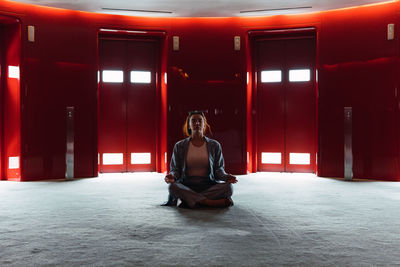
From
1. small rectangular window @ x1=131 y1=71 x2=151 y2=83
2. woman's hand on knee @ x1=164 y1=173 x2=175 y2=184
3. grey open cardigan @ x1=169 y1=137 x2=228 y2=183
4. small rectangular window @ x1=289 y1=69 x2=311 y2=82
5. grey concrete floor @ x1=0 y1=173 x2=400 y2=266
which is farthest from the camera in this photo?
small rectangular window @ x1=131 y1=71 x2=151 y2=83

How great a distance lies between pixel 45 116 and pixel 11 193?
7.28 feet

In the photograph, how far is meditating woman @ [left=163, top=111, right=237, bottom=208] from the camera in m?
5.06

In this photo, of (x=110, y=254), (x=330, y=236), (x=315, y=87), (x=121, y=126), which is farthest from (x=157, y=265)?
(x=315, y=87)

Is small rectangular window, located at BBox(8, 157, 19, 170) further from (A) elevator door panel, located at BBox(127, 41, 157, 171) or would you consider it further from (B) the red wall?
(A) elevator door panel, located at BBox(127, 41, 157, 171)

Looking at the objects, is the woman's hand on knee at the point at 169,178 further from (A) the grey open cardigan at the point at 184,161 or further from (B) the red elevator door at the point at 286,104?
(B) the red elevator door at the point at 286,104

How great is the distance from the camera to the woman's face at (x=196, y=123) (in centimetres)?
534

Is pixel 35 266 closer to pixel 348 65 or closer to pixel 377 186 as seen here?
pixel 377 186

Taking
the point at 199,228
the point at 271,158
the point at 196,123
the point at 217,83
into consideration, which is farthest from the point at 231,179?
the point at 271,158

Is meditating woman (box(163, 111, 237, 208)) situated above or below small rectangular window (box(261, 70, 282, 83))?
below

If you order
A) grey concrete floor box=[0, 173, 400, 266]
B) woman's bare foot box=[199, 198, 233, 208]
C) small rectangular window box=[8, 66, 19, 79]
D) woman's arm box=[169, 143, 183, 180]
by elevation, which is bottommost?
grey concrete floor box=[0, 173, 400, 266]

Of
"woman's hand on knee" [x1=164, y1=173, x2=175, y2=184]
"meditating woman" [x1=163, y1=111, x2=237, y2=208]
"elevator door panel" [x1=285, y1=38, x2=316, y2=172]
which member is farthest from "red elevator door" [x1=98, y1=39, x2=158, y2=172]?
"woman's hand on knee" [x1=164, y1=173, x2=175, y2=184]

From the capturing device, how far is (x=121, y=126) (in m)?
9.46

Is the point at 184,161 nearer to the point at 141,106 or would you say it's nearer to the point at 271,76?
the point at 141,106

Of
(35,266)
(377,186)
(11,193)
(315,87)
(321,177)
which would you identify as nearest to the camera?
(35,266)
